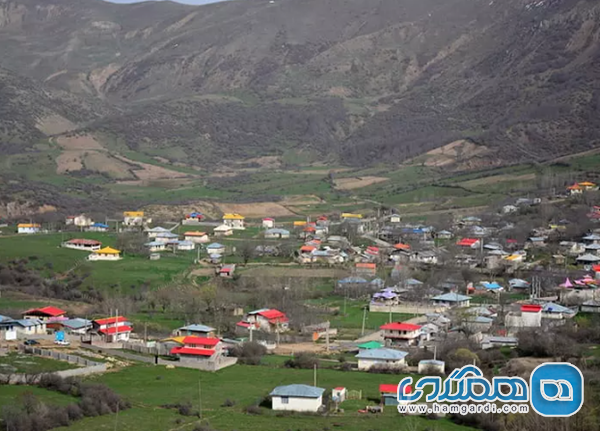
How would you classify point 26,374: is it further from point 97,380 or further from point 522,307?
point 522,307

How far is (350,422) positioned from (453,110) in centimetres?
14242

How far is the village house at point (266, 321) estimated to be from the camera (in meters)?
53.1

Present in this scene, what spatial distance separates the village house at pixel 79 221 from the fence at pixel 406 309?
33727mm

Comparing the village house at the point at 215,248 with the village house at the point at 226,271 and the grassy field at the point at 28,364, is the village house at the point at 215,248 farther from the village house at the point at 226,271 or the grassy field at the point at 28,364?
the grassy field at the point at 28,364

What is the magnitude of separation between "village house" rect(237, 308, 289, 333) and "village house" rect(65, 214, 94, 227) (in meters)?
35.1

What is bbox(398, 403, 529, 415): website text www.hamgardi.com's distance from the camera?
102 feet

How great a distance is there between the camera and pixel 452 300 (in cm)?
5959

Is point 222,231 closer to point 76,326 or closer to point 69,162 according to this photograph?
point 76,326

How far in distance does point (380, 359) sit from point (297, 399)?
8.00 metres

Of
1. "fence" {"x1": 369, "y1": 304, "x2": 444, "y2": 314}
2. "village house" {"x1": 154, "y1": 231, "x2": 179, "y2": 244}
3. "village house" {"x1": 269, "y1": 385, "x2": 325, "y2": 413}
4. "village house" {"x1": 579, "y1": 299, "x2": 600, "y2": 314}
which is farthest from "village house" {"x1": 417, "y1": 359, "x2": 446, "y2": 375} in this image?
"village house" {"x1": 154, "y1": 231, "x2": 179, "y2": 244}

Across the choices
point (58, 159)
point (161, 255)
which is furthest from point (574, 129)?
point (161, 255)

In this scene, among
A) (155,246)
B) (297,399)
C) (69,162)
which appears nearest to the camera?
(297,399)

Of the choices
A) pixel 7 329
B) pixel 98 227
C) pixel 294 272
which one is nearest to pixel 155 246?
pixel 98 227

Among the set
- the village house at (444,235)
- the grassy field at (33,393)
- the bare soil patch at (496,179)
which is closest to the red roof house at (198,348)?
the grassy field at (33,393)
